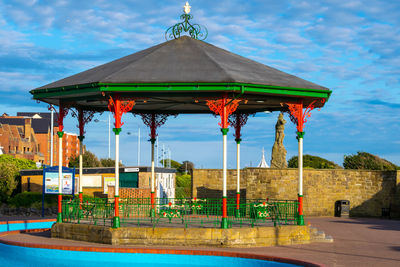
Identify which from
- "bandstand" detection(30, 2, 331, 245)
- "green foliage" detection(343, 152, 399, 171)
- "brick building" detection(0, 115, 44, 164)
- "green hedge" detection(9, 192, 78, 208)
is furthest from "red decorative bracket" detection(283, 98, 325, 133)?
"brick building" detection(0, 115, 44, 164)

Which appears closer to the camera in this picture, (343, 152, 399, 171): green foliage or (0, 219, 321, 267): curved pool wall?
(0, 219, 321, 267): curved pool wall

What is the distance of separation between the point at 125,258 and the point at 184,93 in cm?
526

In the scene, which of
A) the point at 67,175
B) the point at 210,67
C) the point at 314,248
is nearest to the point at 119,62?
the point at 210,67

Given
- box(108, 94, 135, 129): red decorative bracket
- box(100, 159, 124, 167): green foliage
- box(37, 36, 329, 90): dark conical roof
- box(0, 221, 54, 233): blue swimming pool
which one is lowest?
box(0, 221, 54, 233): blue swimming pool

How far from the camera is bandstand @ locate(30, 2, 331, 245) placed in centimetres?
1636

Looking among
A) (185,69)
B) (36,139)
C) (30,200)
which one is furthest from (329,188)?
(36,139)

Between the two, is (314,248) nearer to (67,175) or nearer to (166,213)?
(166,213)

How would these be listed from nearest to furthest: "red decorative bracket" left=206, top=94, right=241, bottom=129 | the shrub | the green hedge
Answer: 1. "red decorative bracket" left=206, top=94, right=241, bottom=129
2. the green hedge
3. the shrub

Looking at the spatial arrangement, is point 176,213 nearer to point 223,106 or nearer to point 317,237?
point 223,106

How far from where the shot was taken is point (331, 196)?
96.8 feet

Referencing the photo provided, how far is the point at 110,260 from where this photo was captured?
1505 centimetres

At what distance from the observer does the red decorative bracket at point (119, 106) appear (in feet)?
54.3

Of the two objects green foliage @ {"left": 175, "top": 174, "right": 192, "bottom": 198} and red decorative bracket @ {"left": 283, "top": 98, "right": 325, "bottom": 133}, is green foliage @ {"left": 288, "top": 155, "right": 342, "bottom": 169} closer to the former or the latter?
green foliage @ {"left": 175, "top": 174, "right": 192, "bottom": 198}

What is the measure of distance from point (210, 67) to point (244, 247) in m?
5.71
